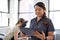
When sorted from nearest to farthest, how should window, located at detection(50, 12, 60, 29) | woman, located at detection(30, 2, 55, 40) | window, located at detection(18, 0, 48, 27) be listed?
woman, located at detection(30, 2, 55, 40)
window, located at detection(50, 12, 60, 29)
window, located at detection(18, 0, 48, 27)

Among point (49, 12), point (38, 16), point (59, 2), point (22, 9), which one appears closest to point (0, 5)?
point (22, 9)

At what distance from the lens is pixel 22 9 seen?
207 inches

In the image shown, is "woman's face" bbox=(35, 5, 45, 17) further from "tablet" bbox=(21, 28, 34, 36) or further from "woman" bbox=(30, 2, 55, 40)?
"tablet" bbox=(21, 28, 34, 36)

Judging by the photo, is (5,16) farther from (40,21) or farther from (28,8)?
(40,21)

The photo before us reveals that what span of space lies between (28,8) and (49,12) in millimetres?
849

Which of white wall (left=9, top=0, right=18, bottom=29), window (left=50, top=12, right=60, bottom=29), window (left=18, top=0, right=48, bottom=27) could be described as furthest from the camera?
white wall (left=9, top=0, right=18, bottom=29)

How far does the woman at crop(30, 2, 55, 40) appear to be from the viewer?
149cm

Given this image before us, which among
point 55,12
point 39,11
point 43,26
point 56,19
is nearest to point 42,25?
point 43,26

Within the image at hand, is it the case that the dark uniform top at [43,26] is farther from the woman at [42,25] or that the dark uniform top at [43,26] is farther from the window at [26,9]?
the window at [26,9]

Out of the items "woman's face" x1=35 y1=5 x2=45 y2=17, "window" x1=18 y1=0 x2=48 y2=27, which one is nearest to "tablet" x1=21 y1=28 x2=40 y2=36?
"woman's face" x1=35 y1=5 x2=45 y2=17

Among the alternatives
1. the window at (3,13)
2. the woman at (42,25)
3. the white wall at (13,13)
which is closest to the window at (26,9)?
the white wall at (13,13)

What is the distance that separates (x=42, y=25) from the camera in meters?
1.57

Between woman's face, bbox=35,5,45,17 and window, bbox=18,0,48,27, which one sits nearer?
woman's face, bbox=35,5,45,17

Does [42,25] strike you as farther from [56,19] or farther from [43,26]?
[56,19]
